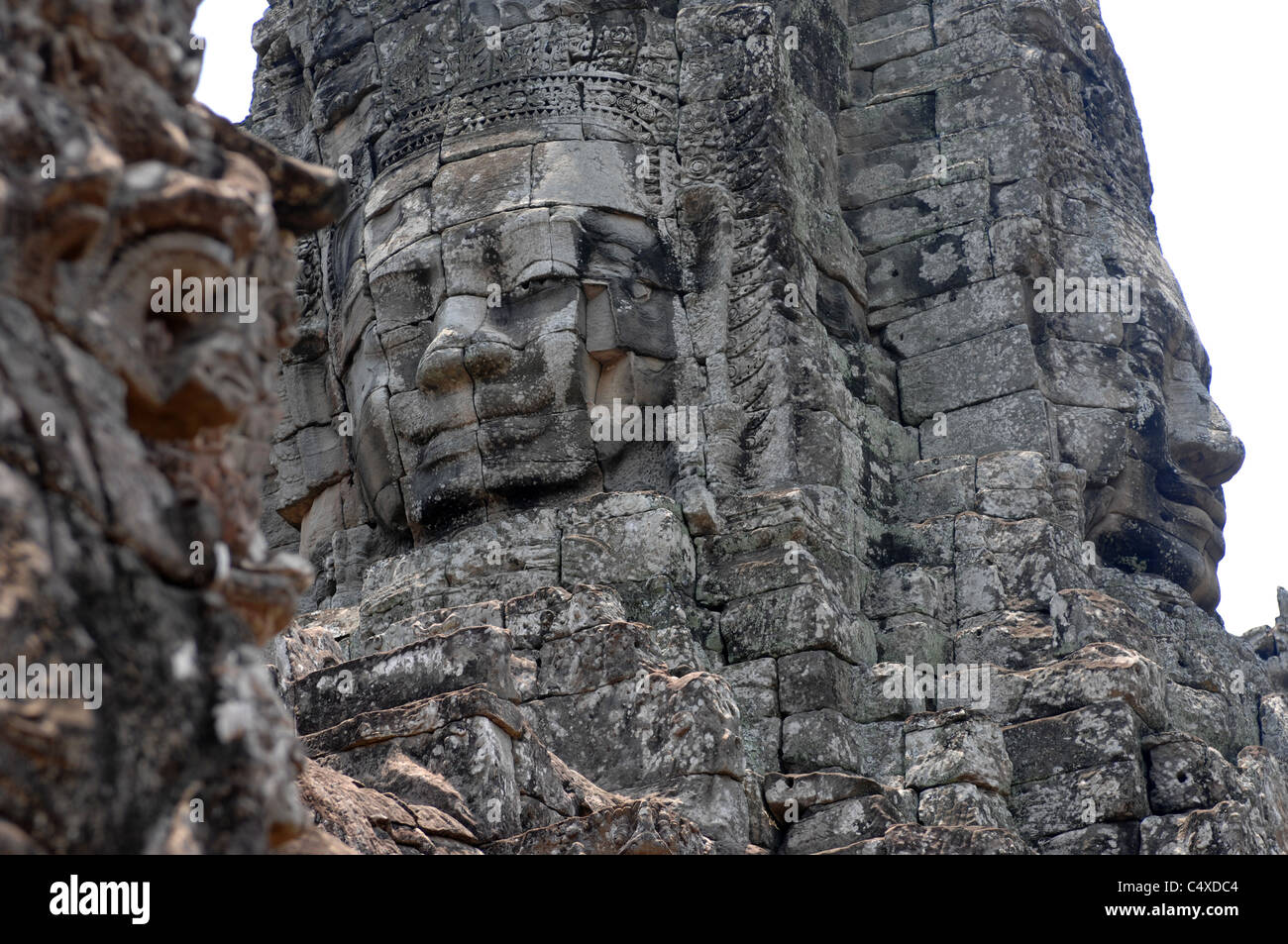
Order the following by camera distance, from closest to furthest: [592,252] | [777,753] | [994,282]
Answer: [777,753], [592,252], [994,282]

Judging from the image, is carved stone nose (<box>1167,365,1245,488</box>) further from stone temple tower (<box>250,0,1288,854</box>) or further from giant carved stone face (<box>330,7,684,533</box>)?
giant carved stone face (<box>330,7,684,533</box>)

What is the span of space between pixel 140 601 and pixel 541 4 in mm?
11141

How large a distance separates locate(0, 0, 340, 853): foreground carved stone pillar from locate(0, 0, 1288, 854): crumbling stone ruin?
381cm

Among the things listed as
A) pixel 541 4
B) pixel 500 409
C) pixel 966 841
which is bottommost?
pixel 966 841

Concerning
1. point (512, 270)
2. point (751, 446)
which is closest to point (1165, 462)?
point (751, 446)

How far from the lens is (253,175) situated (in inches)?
160

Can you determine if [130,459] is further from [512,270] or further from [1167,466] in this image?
[1167,466]

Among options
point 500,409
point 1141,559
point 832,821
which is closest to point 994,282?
point 1141,559

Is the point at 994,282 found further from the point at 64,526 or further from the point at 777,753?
the point at 64,526

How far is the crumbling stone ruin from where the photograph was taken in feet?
33.4

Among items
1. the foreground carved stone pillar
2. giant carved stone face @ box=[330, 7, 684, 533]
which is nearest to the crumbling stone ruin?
giant carved stone face @ box=[330, 7, 684, 533]

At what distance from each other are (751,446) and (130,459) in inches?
373

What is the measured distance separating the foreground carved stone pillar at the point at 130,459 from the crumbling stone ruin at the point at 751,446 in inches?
150

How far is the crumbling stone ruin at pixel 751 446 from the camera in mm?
10180
